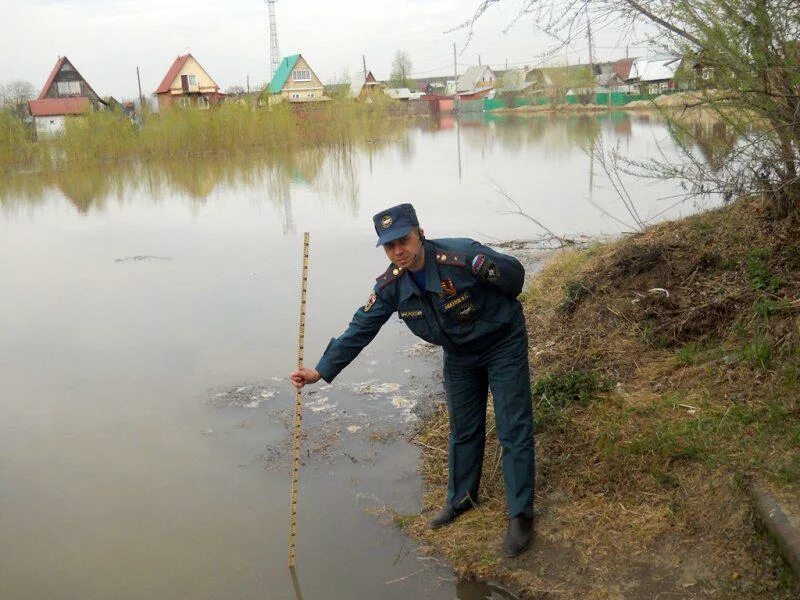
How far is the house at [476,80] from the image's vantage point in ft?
349

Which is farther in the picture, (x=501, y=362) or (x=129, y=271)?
(x=129, y=271)

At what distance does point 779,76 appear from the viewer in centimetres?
580

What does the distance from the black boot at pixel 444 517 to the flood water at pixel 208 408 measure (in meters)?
0.23

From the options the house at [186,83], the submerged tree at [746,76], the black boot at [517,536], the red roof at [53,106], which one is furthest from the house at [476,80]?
the black boot at [517,536]

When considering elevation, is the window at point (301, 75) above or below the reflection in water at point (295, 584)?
above

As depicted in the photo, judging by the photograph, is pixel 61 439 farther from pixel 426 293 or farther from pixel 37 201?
pixel 37 201

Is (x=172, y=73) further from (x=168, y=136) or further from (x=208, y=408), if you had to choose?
(x=208, y=408)

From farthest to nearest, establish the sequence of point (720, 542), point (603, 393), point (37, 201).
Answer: point (37, 201) < point (603, 393) < point (720, 542)

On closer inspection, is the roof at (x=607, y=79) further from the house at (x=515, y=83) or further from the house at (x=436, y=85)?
the house at (x=436, y=85)

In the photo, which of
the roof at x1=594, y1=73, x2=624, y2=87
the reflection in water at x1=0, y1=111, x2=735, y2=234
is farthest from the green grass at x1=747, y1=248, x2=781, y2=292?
the roof at x1=594, y1=73, x2=624, y2=87

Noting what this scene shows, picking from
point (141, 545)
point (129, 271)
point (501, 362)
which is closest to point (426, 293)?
point (501, 362)

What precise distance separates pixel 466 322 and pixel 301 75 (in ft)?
251

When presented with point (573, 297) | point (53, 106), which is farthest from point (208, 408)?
point (53, 106)

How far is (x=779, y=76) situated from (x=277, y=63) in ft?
250
